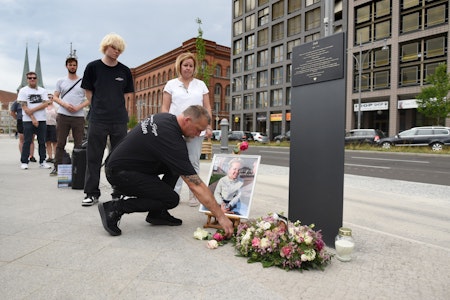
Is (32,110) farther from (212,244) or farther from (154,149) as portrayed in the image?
(212,244)

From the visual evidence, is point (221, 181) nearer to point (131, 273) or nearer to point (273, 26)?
point (131, 273)

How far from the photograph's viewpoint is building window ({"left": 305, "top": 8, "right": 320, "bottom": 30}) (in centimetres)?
4162

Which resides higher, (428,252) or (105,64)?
(105,64)

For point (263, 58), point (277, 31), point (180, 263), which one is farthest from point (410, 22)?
point (180, 263)

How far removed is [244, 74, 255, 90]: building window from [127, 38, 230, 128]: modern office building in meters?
5.38

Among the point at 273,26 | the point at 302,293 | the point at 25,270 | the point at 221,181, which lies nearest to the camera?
the point at 302,293

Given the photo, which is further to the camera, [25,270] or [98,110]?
[98,110]

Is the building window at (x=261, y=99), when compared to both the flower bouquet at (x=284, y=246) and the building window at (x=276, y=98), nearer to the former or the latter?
the building window at (x=276, y=98)

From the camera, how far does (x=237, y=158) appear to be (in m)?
3.49

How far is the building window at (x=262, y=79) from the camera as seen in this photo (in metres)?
49.5

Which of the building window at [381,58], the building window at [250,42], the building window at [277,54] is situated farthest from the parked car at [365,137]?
the building window at [250,42]

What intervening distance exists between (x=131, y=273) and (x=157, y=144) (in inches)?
42.9

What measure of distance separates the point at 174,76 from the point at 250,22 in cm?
1483

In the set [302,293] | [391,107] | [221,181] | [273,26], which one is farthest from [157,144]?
[273,26]
